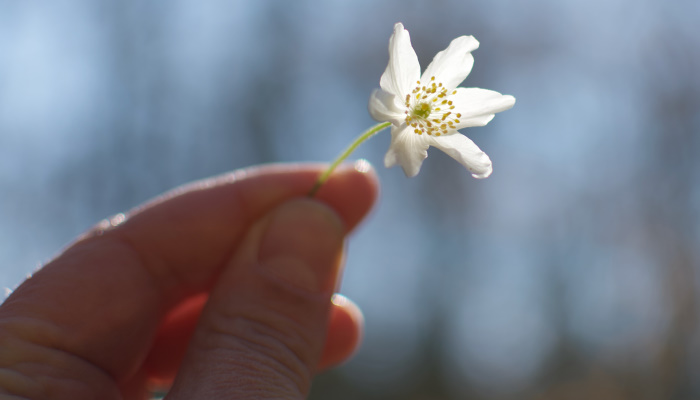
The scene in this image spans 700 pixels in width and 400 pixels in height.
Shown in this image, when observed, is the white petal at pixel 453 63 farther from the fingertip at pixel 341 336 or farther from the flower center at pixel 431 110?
the fingertip at pixel 341 336

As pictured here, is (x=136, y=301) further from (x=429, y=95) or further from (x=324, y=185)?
(x=429, y=95)

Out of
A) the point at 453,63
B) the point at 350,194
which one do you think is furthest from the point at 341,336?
the point at 453,63

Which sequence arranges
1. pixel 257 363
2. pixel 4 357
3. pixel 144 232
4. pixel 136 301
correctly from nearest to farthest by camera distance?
pixel 4 357
pixel 257 363
pixel 136 301
pixel 144 232

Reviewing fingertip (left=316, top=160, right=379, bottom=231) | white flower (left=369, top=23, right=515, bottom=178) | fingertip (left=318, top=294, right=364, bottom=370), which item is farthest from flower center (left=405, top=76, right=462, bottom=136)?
fingertip (left=318, top=294, right=364, bottom=370)

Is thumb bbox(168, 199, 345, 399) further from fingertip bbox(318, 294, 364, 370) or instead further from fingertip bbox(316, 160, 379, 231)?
fingertip bbox(318, 294, 364, 370)

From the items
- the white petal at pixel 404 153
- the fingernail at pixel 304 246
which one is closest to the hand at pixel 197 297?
the fingernail at pixel 304 246

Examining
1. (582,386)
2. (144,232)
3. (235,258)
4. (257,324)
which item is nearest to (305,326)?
(257,324)
